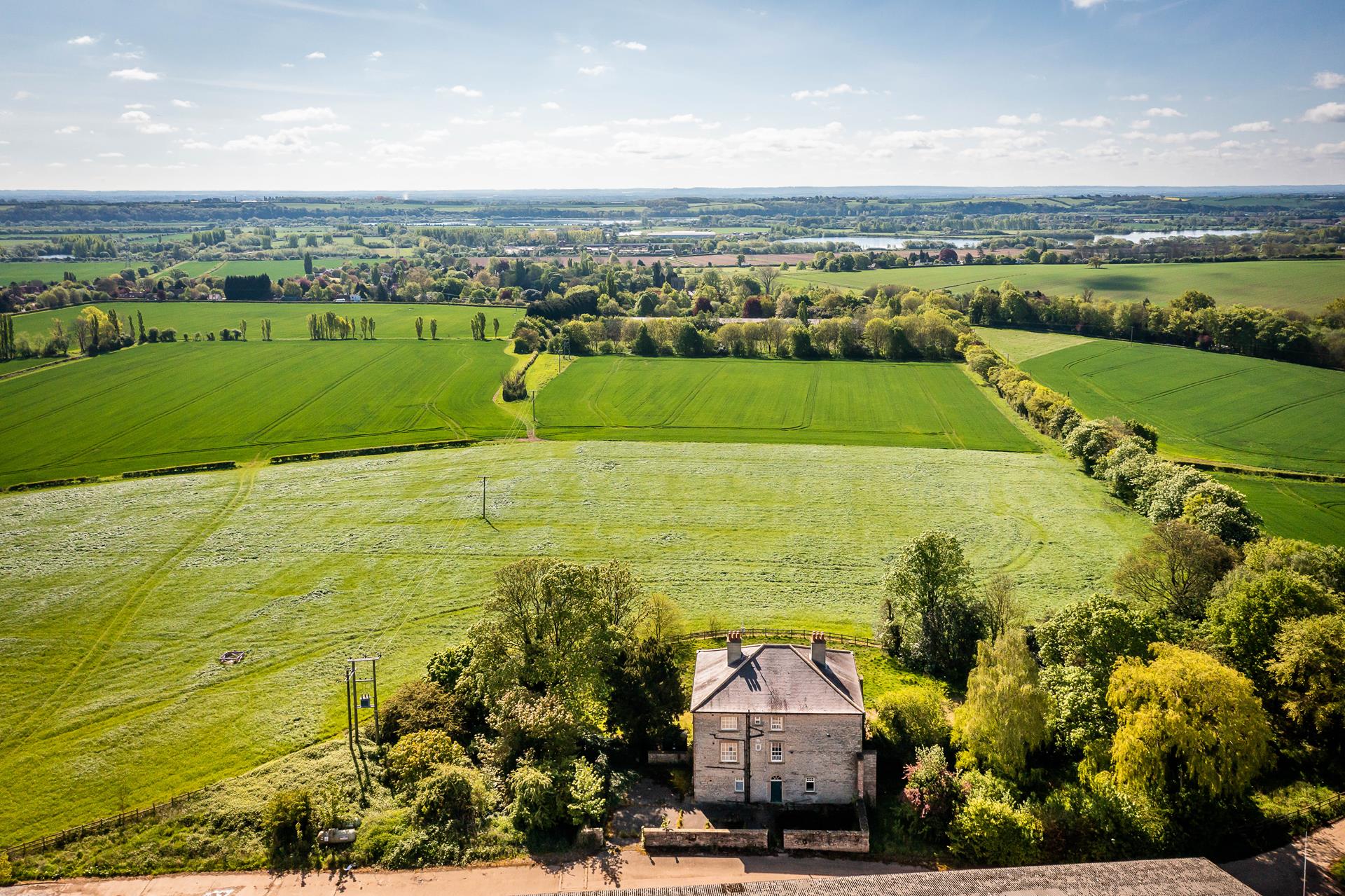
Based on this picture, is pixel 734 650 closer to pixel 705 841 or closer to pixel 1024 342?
pixel 705 841

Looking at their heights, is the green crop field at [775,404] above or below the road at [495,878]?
above

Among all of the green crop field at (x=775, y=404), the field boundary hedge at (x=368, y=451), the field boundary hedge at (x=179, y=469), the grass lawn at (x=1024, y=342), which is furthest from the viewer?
the grass lawn at (x=1024, y=342)

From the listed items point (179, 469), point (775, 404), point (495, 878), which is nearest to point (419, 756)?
point (495, 878)

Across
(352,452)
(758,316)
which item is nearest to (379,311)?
(758,316)

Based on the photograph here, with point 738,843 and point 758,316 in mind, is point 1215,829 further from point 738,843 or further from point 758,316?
point 758,316

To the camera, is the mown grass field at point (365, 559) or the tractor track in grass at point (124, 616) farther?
the tractor track in grass at point (124, 616)

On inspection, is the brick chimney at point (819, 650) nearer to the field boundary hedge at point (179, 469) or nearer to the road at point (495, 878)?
the road at point (495, 878)

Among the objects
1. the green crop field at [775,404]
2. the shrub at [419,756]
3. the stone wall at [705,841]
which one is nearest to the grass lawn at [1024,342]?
the green crop field at [775,404]
